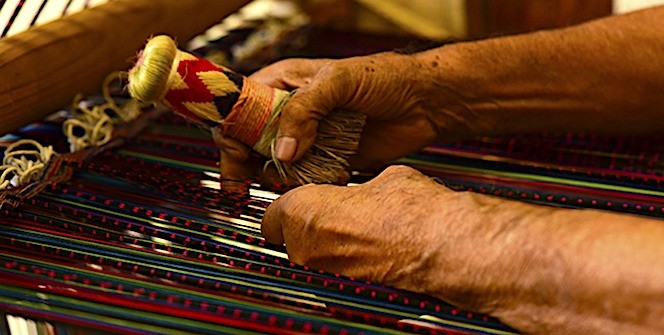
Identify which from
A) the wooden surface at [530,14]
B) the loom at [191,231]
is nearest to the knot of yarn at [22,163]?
the loom at [191,231]

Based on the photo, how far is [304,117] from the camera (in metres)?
1.21

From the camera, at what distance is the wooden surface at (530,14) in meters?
2.17

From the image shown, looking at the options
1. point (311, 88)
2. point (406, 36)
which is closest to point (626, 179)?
point (311, 88)

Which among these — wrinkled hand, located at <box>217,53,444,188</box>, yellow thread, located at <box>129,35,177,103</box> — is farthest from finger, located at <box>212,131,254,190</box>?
yellow thread, located at <box>129,35,177,103</box>

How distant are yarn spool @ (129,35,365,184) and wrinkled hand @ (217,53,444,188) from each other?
0.08 ft

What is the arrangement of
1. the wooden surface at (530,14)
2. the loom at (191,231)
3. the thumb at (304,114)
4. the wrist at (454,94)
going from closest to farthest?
the loom at (191,231) → the thumb at (304,114) → the wrist at (454,94) → the wooden surface at (530,14)

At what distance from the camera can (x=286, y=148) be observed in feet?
3.99

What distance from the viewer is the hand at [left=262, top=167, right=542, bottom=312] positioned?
0.92 metres

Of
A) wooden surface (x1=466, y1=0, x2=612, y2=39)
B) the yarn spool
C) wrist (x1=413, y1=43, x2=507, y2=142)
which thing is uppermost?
wooden surface (x1=466, y1=0, x2=612, y2=39)

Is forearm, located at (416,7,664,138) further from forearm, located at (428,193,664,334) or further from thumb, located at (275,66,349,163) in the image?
forearm, located at (428,193,664,334)

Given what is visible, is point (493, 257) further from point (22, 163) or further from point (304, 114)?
point (22, 163)

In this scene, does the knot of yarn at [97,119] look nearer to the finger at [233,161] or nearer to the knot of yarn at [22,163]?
the knot of yarn at [22,163]

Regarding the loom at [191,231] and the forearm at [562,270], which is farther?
the loom at [191,231]

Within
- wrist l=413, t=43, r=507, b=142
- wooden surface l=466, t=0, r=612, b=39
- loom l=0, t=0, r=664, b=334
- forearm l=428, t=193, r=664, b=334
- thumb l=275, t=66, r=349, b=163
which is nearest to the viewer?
forearm l=428, t=193, r=664, b=334
